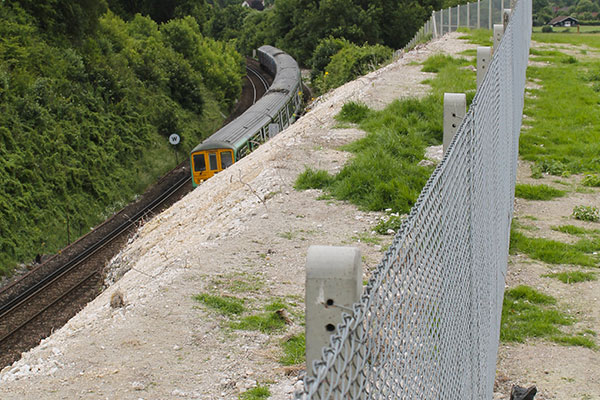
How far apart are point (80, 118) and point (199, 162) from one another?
7057 millimetres

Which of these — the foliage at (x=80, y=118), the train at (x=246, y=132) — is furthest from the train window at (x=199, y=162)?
the foliage at (x=80, y=118)

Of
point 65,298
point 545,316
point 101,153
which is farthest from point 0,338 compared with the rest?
point 101,153

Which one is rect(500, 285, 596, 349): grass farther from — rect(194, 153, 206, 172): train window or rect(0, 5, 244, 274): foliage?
rect(194, 153, 206, 172): train window

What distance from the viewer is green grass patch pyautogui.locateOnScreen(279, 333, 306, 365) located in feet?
21.6

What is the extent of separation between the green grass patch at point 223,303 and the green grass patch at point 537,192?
5.12 meters

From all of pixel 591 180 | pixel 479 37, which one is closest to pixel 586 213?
pixel 591 180

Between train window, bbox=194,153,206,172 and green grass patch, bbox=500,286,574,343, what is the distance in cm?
1898

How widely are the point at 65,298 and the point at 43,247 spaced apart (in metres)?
5.26

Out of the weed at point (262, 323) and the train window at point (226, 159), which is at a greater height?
the weed at point (262, 323)

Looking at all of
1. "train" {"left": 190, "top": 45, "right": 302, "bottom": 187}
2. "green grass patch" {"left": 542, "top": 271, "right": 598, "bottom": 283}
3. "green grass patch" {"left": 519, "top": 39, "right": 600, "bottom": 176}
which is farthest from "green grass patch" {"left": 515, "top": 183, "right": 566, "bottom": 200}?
"train" {"left": 190, "top": 45, "right": 302, "bottom": 187}

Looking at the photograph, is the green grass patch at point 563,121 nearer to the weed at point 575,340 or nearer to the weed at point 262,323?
the weed at point 575,340

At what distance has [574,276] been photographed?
7.77 m

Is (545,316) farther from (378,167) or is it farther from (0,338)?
(0,338)

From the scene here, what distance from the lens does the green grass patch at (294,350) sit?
259 inches
